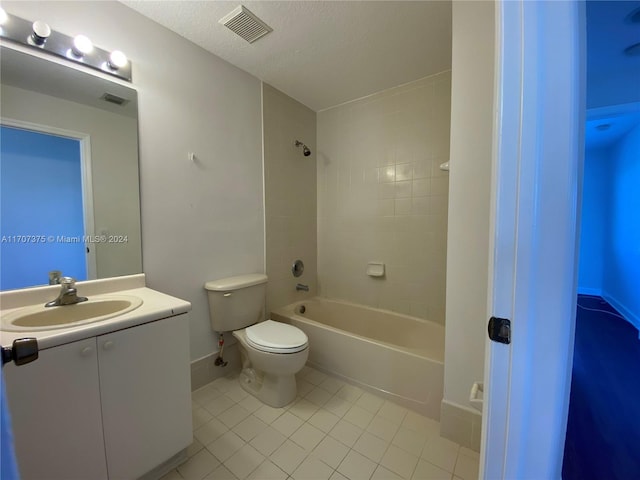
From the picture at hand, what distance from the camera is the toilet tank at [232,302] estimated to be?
177 centimetres

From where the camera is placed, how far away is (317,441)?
1359 mm

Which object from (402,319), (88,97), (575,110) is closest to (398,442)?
(402,319)

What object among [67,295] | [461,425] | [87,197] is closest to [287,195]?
[87,197]

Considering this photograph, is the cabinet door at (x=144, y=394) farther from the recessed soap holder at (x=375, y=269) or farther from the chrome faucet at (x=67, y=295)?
the recessed soap holder at (x=375, y=269)

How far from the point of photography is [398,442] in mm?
1354

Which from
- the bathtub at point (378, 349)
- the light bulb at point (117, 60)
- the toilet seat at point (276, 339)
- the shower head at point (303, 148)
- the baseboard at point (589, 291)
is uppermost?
the light bulb at point (117, 60)

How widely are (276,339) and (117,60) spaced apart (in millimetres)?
1767

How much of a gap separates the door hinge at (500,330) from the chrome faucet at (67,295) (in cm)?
160

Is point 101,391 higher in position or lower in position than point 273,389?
higher

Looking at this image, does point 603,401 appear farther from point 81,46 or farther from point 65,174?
point 81,46

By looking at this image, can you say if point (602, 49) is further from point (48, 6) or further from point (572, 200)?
point (48, 6)

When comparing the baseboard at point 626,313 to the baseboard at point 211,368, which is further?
the baseboard at point 211,368

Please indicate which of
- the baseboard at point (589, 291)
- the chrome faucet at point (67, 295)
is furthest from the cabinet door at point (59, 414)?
the baseboard at point (589, 291)

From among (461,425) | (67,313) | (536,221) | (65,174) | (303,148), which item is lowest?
(461,425)
